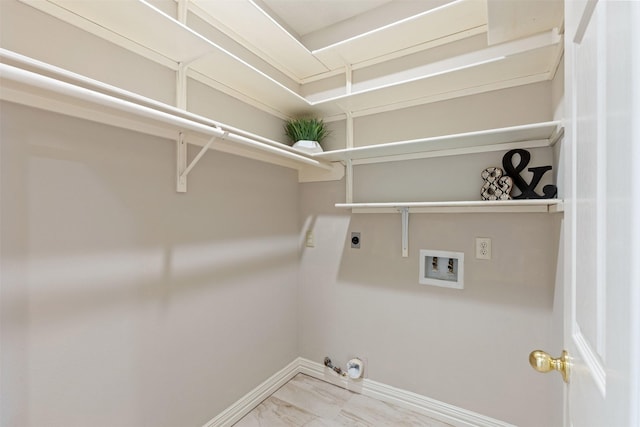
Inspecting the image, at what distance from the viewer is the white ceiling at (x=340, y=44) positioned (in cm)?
120

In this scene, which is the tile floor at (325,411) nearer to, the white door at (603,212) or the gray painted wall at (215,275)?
the gray painted wall at (215,275)

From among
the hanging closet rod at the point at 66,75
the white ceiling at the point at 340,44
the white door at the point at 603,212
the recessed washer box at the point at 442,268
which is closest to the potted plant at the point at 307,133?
the white ceiling at the point at 340,44

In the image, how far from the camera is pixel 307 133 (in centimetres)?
199

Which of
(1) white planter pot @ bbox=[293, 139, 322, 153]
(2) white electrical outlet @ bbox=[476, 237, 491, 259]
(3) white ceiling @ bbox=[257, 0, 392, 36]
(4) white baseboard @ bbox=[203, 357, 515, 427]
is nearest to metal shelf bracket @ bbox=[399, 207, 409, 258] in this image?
(2) white electrical outlet @ bbox=[476, 237, 491, 259]

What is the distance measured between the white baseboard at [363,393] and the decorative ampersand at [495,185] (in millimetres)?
1243

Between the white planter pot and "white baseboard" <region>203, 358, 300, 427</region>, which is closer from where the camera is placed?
"white baseboard" <region>203, 358, 300, 427</region>

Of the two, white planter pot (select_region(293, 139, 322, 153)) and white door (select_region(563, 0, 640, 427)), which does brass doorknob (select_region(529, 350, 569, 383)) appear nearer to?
white door (select_region(563, 0, 640, 427))

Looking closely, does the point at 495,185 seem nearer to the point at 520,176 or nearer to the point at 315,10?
the point at 520,176

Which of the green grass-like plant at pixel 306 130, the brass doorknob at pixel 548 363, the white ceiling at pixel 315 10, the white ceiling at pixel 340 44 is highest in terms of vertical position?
the white ceiling at pixel 315 10

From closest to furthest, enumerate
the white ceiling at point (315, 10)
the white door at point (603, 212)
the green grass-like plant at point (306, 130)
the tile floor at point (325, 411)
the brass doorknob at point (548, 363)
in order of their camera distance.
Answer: the white door at point (603, 212)
the brass doorknob at point (548, 363)
the tile floor at point (325, 411)
the white ceiling at point (315, 10)
the green grass-like plant at point (306, 130)

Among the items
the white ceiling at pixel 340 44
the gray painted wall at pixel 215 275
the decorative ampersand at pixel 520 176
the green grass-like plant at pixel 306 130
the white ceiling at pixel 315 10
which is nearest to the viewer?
the gray painted wall at pixel 215 275

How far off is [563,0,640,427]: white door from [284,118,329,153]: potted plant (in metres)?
1.38

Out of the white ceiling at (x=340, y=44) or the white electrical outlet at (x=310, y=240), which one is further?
the white electrical outlet at (x=310, y=240)

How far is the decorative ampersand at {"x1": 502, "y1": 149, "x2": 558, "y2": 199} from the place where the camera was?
55.7 inches
